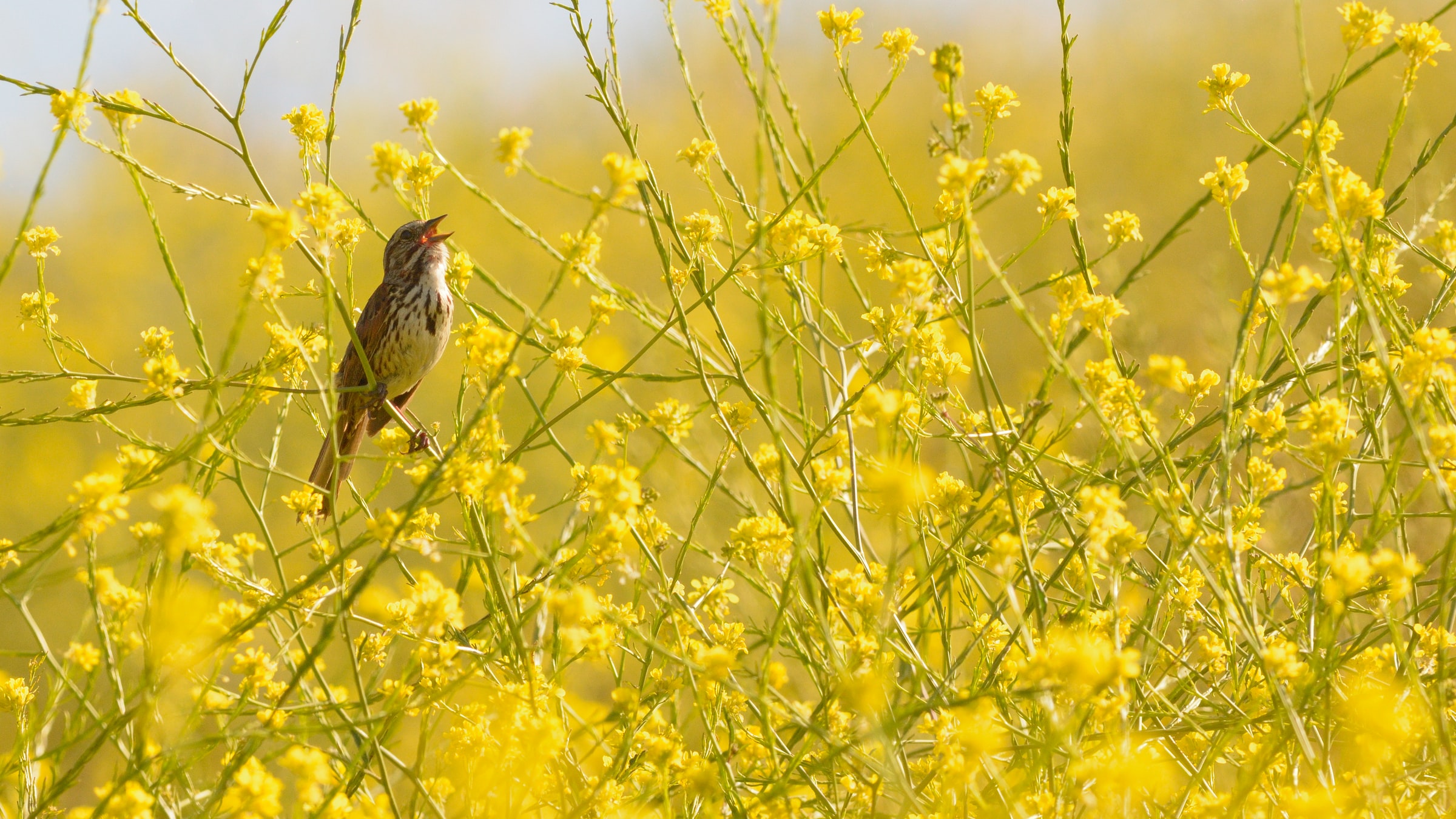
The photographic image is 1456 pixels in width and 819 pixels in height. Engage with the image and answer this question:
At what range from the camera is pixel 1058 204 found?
92.1 inches

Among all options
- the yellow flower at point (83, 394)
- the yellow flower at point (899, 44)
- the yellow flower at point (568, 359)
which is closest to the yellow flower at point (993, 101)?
the yellow flower at point (899, 44)

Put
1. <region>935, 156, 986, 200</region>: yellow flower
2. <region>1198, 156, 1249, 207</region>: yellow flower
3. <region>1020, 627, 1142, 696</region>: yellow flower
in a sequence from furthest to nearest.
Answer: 1. <region>1198, 156, 1249, 207</region>: yellow flower
2. <region>935, 156, 986, 200</region>: yellow flower
3. <region>1020, 627, 1142, 696</region>: yellow flower

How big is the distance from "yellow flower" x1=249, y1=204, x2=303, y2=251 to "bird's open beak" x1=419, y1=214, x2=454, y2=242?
1.13 m

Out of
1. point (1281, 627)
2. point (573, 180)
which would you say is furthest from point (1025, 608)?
point (573, 180)

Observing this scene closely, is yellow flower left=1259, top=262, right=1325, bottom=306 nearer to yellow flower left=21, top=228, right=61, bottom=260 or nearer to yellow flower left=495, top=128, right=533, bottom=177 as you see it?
yellow flower left=495, top=128, right=533, bottom=177

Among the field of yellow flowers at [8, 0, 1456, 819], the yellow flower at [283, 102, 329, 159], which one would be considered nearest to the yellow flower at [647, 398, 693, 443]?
the field of yellow flowers at [8, 0, 1456, 819]

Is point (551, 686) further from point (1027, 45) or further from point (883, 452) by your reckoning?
point (1027, 45)

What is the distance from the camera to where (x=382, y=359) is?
12.7 feet

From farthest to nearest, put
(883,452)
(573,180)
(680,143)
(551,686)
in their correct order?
(680,143) < (573,180) < (551,686) < (883,452)

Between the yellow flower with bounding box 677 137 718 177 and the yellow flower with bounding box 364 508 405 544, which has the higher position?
the yellow flower with bounding box 677 137 718 177

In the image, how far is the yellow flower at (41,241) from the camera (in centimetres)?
253

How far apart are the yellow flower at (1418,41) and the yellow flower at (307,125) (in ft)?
7.48

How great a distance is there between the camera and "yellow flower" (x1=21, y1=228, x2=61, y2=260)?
253cm

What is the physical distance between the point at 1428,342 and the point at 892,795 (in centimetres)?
114
